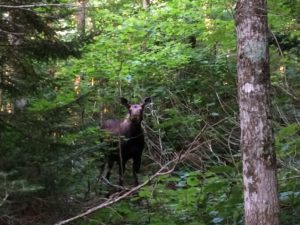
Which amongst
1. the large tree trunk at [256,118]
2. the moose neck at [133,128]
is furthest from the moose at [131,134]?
the large tree trunk at [256,118]

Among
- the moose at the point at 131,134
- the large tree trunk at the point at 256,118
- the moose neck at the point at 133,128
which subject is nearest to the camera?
the large tree trunk at the point at 256,118

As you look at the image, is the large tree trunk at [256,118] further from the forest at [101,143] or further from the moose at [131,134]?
the moose at [131,134]

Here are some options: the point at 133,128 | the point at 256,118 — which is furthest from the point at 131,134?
the point at 256,118

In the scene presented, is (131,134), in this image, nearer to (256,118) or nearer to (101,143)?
(101,143)

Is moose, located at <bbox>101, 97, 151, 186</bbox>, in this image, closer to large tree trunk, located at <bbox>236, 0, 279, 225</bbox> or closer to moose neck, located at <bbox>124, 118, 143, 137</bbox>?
moose neck, located at <bbox>124, 118, 143, 137</bbox>

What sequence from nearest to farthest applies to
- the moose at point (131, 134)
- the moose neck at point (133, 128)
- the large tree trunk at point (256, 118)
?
the large tree trunk at point (256, 118), the moose at point (131, 134), the moose neck at point (133, 128)

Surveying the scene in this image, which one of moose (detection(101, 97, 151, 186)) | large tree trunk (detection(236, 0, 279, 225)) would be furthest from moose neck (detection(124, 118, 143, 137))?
large tree trunk (detection(236, 0, 279, 225))

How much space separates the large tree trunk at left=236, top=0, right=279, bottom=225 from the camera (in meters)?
5.21

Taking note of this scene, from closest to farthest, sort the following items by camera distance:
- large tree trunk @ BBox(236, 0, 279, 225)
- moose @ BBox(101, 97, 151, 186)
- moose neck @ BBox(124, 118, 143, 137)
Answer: large tree trunk @ BBox(236, 0, 279, 225)
moose @ BBox(101, 97, 151, 186)
moose neck @ BBox(124, 118, 143, 137)

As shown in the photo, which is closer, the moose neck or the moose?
the moose

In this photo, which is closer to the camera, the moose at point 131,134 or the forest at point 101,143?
the forest at point 101,143

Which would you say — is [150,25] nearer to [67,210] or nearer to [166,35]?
[166,35]

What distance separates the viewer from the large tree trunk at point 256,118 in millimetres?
5211

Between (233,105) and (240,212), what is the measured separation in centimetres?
655
